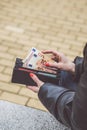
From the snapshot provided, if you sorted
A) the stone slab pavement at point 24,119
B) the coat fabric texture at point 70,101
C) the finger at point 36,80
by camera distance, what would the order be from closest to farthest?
the coat fabric texture at point 70,101, the finger at point 36,80, the stone slab pavement at point 24,119

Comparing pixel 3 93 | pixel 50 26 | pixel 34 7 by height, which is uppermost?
pixel 34 7

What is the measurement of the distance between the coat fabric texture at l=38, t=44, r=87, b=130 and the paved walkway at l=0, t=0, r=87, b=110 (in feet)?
2.70

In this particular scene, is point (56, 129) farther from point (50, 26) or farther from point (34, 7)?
point (34, 7)

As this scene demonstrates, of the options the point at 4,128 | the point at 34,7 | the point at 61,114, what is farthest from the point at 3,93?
the point at 34,7

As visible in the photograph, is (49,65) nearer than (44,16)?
Yes

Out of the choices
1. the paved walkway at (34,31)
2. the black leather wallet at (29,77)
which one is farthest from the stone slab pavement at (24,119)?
the black leather wallet at (29,77)

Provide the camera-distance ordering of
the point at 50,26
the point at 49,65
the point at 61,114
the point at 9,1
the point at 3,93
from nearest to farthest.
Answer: the point at 61,114 < the point at 49,65 < the point at 3,93 < the point at 50,26 < the point at 9,1

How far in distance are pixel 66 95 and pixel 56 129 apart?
732 millimetres

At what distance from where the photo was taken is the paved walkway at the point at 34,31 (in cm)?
272

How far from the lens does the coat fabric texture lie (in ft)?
4.33

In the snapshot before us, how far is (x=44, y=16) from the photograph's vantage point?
13.8ft

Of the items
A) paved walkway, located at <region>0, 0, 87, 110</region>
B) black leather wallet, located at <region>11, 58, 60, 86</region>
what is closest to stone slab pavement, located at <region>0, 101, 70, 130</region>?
paved walkway, located at <region>0, 0, 87, 110</region>

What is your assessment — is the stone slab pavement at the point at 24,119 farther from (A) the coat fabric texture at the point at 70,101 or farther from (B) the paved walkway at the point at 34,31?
(A) the coat fabric texture at the point at 70,101

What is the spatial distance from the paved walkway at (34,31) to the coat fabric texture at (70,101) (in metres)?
0.82
